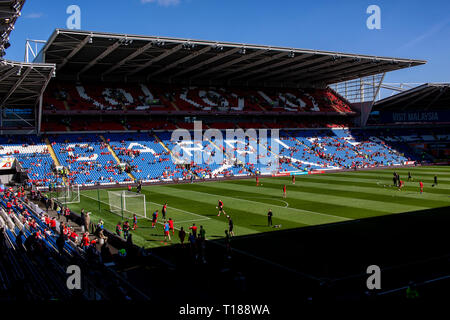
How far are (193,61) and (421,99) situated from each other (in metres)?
46.2

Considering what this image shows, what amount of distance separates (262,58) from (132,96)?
2139 cm

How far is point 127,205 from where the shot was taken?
31.8 m

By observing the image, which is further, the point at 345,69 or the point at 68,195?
the point at 345,69

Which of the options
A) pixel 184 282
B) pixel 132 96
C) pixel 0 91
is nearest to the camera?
pixel 184 282

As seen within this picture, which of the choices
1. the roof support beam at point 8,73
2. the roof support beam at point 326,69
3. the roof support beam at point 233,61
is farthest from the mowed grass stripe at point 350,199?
the roof support beam at point 326,69

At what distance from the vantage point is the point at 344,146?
71125mm

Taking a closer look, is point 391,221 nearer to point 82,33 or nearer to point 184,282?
point 184,282

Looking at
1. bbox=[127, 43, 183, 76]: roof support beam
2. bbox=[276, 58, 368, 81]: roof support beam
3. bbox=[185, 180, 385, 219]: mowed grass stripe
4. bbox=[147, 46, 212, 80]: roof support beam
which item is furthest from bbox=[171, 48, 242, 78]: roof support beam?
bbox=[185, 180, 385, 219]: mowed grass stripe

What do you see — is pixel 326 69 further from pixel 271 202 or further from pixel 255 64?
pixel 271 202

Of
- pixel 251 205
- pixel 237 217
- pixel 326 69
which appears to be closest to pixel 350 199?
pixel 251 205

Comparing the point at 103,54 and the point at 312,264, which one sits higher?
the point at 103,54

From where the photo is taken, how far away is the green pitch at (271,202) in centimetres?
2644

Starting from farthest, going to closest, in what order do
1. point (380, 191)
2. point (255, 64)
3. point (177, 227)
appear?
1. point (255, 64)
2. point (380, 191)
3. point (177, 227)
